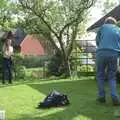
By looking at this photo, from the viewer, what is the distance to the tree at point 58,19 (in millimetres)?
24406

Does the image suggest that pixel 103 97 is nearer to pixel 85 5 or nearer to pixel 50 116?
pixel 50 116

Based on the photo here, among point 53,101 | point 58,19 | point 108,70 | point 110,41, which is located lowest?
point 53,101

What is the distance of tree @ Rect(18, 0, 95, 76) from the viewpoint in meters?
24.4

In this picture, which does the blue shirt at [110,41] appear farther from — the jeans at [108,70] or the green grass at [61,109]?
the green grass at [61,109]

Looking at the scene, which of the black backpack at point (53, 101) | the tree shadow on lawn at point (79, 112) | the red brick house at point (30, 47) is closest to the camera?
the tree shadow on lawn at point (79, 112)

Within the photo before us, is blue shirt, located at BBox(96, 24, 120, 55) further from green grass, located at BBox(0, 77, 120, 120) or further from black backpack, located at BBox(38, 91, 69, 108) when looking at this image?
black backpack, located at BBox(38, 91, 69, 108)

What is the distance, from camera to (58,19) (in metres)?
26.5

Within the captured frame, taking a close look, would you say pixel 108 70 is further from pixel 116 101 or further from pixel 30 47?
pixel 30 47

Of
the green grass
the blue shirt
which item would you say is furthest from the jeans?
the green grass

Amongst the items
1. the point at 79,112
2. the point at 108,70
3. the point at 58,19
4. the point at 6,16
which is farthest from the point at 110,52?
the point at 6,16

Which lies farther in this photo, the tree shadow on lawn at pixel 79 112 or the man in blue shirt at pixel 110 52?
the man in blue shirt at pixel 110 52

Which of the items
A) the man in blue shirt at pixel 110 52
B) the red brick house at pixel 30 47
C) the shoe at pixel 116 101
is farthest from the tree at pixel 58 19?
the red brick house at pixel 30 47

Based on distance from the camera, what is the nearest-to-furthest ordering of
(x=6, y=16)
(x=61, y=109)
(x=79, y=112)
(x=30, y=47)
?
(x=79, y=112), (x=61, y=109), (x=6, y=16), (x=30, y=47)

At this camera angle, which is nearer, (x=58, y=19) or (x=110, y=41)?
(x=110, y=41)
